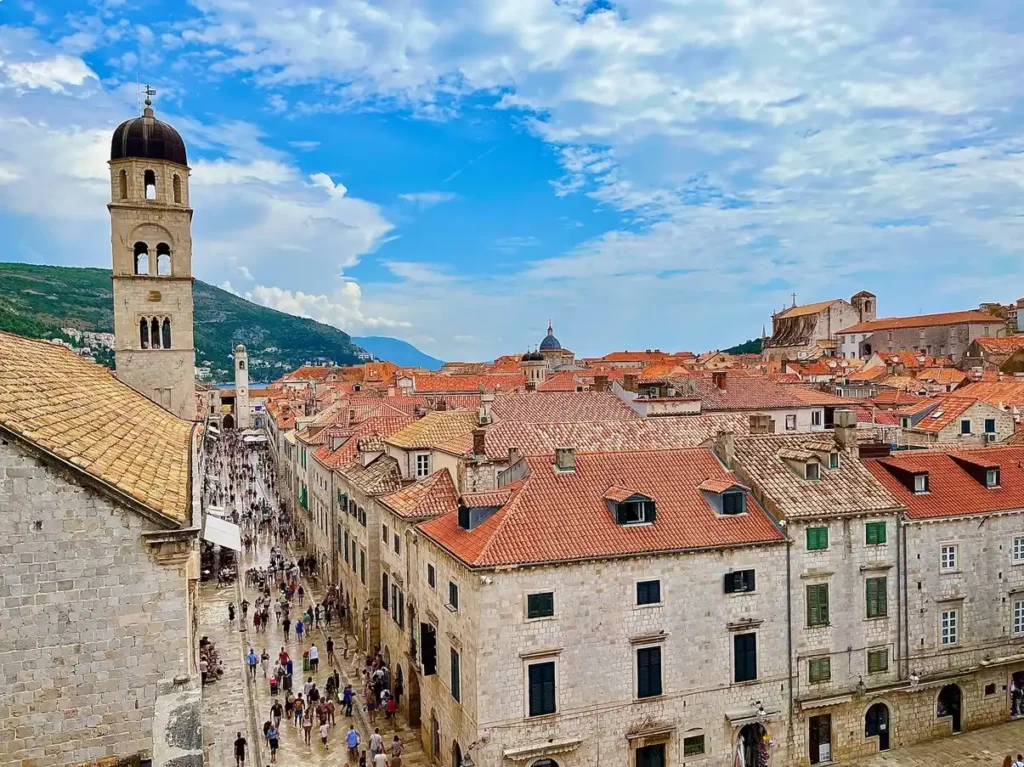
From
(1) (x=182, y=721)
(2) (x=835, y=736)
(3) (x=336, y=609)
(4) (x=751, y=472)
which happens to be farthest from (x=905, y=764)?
(3) (x=336, y=609)

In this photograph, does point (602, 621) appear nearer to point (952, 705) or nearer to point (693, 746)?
point (693, 746)

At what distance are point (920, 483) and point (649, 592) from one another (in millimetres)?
12588

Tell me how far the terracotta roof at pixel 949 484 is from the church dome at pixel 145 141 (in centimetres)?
3443

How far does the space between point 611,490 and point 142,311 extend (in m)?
25.2

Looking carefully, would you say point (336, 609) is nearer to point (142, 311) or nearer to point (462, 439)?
point (462, 439)

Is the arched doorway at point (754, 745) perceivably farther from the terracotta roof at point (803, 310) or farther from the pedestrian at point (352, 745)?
the terracotta roof at point (803, 310)

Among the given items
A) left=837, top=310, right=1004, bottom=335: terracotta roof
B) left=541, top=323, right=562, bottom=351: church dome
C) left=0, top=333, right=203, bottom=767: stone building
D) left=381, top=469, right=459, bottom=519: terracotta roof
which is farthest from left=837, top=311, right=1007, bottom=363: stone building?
left=0, top=333, right=203, bottom=767: stone building

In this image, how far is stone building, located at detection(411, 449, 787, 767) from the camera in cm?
2130

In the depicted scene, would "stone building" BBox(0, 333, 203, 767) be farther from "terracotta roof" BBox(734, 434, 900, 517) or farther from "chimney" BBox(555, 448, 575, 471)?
"terracotta roof" BBox(734, 434, 900, 517)

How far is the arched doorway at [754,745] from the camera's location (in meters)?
24.2

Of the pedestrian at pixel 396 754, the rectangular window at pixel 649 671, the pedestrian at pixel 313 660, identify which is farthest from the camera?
the pedestrian at pixel 313 660

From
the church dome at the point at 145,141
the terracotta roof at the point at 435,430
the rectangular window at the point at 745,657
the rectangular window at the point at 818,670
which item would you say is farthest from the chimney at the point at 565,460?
the church dome at the point at 145,141

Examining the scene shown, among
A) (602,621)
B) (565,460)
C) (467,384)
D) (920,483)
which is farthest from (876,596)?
(467,384)

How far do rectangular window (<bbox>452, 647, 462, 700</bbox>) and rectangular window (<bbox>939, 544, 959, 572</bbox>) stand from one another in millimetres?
17984
